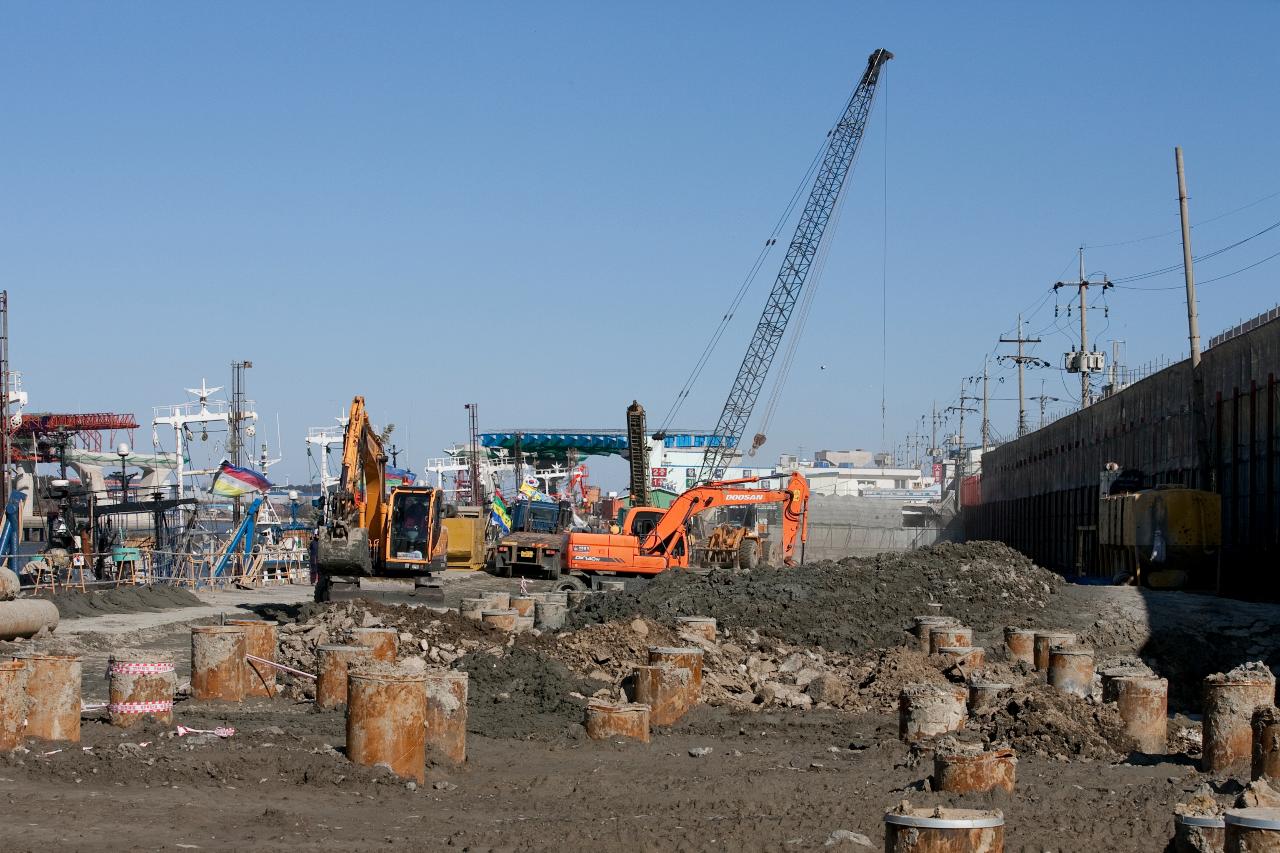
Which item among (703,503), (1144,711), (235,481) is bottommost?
(1144,711)

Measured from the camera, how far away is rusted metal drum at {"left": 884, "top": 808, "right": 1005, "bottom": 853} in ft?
22.3

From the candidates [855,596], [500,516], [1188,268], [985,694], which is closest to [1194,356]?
[1188,268]

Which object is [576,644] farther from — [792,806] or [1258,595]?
[1258,595]

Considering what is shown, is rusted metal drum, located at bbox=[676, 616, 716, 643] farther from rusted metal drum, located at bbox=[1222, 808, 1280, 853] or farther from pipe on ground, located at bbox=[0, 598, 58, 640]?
rusted metal drum, located at bbox=[1222, 808, 1280, 853]

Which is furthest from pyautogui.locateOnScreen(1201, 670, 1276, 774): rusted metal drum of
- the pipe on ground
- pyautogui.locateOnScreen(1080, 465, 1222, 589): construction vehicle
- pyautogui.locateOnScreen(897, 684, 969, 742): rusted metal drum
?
pyautogui.locateOnScreen(1080, 465, 1222, 589): construction vehicle

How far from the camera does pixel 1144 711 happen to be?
13.0m

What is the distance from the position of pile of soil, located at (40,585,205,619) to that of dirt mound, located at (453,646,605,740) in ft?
47.9

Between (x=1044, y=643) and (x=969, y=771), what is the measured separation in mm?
8795

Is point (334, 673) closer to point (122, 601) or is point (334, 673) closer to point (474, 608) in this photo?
point (474, 608)

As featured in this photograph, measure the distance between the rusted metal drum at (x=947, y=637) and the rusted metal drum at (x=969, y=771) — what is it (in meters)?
8.45

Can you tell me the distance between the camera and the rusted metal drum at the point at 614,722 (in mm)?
13211

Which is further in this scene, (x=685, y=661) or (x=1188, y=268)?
(x=1188, y=268)

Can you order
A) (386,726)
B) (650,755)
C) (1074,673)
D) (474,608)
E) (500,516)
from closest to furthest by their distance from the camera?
(386,726) → (650,755) → (1074,673) → (474,608) → (500,516)

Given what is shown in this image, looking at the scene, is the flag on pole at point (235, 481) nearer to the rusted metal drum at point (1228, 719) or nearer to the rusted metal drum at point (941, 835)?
the rusted metal drum at point (1228, 719)
